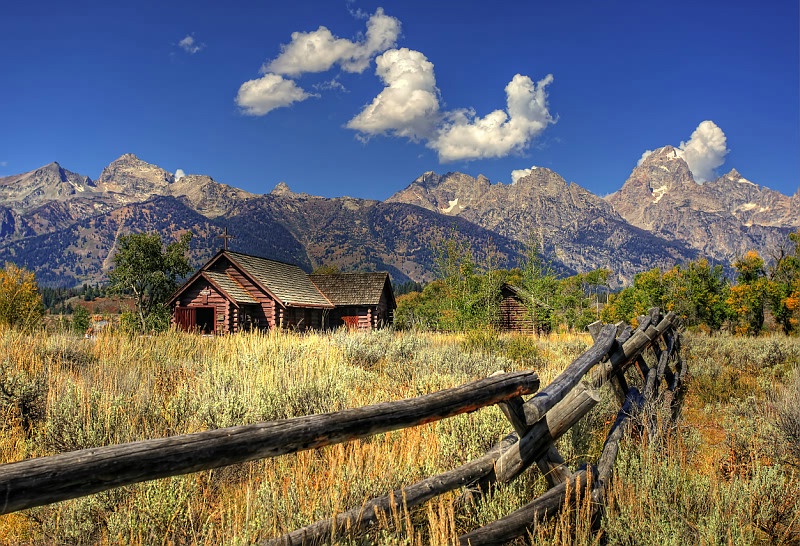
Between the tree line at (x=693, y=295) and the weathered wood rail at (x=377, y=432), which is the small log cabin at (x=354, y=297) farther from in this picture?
the weathered wood rail at (x=377, y=432)

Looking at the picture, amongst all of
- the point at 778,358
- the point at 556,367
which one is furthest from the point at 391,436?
the point at 778,358

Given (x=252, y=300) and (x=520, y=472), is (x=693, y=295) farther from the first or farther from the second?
(x=520, y=472)

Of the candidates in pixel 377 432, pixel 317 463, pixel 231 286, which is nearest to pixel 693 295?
pixel 231 286

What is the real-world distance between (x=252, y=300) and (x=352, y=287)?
28.4 feet

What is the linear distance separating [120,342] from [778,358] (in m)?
15.7

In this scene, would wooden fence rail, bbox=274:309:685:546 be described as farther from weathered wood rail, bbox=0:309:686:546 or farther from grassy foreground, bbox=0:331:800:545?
grassy foreground, bbox=0:331:800:545

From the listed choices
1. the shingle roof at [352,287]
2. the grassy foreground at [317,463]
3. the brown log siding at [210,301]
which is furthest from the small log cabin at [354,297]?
the grassy foreground at [317,463]

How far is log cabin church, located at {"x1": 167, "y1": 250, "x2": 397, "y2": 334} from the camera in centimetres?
2589

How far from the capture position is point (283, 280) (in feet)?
97.4

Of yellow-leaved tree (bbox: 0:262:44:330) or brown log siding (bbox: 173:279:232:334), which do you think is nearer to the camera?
yellow-leaved tree (bbox: 0:262:44:330)

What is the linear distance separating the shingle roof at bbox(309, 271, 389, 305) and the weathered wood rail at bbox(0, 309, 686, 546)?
28380mm

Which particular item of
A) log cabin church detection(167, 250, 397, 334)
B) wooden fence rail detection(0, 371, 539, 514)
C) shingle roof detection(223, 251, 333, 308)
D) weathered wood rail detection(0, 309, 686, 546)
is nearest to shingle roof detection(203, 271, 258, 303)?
log cabin church detection(167, 250, 397, 334)

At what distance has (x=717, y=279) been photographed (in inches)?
1636

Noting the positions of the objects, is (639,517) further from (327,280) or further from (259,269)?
(327,280)
